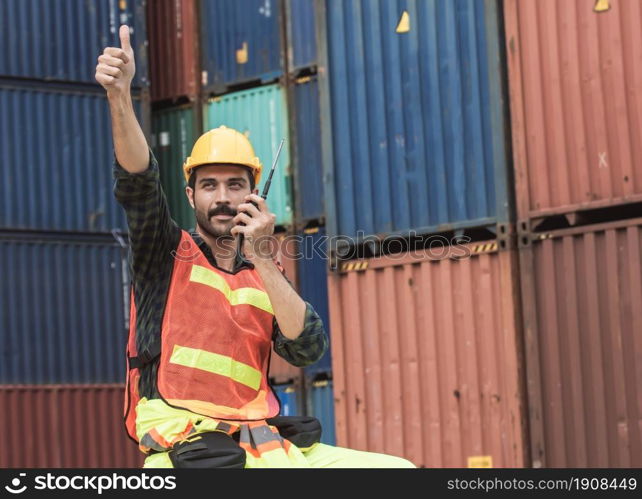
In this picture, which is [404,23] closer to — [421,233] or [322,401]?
[421,233]

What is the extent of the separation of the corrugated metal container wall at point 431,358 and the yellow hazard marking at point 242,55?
737cm

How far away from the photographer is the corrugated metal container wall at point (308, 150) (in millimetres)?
22469

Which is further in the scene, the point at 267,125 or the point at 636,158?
the point at 267,125

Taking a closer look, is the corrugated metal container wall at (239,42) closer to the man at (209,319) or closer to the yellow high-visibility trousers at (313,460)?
the man at (209,319)

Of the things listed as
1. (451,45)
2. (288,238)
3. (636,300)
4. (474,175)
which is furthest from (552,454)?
(288,238)

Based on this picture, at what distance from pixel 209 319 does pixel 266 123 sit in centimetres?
1684

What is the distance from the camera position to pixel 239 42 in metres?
24.1

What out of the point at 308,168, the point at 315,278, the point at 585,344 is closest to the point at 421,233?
the point at 585,344

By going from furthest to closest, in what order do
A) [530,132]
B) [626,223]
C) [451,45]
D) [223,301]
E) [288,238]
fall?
1. [288,238]
2. [451,45]
3. [530,132]
4. [626,223]
5. [223,301]

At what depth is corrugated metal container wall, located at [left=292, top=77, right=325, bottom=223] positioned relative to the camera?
22.5 meters

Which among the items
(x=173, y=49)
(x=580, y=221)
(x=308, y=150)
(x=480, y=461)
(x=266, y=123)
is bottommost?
(x=480, y=461)

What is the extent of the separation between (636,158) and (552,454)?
3.61 meters

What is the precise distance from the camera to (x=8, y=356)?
22.8 m

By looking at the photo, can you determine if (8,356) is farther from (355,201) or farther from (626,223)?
(626,223)
